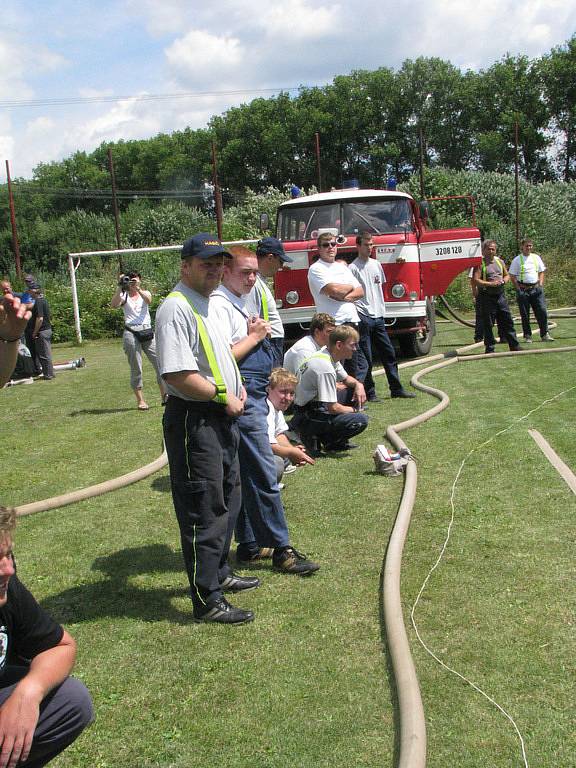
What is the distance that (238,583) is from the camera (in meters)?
4.46

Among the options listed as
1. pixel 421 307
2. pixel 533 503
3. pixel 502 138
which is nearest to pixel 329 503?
pixel 533 503

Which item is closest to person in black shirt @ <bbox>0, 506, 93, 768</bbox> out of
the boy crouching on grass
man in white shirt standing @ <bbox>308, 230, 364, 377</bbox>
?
the boy crouching on grass

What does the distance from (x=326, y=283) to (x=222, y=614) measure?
5246 mm

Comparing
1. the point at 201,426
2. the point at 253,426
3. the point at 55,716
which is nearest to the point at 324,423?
the point at 253,426

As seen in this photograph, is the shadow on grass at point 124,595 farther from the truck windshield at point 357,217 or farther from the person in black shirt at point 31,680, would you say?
the truck windshield at point 357,217

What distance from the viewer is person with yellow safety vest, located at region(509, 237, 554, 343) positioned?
13406 millimetres

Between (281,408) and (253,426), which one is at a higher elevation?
(253,426)

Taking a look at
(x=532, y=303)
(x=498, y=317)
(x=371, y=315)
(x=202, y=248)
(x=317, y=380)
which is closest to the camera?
(x=202, y=248)

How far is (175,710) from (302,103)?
223ft

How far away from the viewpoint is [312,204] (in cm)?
1262

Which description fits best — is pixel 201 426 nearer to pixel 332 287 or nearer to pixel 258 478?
pixel 258 478

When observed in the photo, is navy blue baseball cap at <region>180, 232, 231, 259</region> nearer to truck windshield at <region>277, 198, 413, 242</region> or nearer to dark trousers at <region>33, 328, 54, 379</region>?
truck windshield at <region>277, 198, 413, 242</region>

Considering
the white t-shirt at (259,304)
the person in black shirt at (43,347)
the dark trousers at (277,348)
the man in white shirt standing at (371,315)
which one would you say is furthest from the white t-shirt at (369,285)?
the person in black shirt at (43,347)

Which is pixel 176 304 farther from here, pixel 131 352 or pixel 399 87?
pixel 399 87
